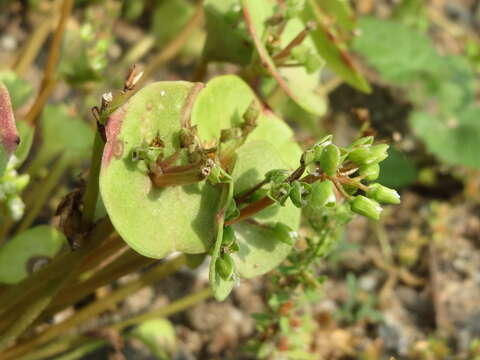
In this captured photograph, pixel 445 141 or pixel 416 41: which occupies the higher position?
pixel 416 41

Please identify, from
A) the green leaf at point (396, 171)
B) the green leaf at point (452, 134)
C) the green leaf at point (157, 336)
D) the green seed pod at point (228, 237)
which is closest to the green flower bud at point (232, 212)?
the green seed pod at point (228, 237)

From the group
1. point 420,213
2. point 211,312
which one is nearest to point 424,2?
point 420,213

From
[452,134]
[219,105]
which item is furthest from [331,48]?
[452,134]

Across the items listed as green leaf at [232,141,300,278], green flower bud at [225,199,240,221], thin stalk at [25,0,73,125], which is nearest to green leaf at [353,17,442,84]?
thin stalk at [25,0,73,125]

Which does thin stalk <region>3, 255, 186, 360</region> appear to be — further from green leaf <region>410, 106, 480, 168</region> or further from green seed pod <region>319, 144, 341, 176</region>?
green leaf <region>410, 106, 480, 168</region>

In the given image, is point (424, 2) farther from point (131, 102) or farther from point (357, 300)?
point (131, 102)
